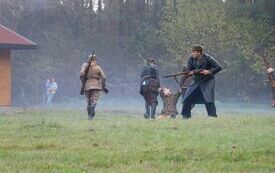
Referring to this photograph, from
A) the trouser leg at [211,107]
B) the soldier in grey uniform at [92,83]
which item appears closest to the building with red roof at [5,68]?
the soldier in grey uniform at [92,83]

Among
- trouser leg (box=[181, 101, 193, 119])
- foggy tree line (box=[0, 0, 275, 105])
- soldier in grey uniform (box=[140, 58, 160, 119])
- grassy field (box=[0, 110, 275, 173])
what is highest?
foggy tree line (box=[0, 0, 275, 105])

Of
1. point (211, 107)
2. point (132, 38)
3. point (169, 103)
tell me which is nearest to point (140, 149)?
point (211, 107)

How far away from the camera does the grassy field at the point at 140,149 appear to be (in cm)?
635

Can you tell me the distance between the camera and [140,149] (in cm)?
764

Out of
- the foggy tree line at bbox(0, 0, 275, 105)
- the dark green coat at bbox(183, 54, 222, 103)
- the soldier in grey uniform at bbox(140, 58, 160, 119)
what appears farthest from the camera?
the foggy tree line at bbox(0, 0, 275, 105)

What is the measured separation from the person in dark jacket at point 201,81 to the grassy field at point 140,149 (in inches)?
80.2

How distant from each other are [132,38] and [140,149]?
39.8 metres

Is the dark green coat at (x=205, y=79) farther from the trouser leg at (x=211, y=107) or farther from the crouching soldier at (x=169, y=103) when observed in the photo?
the crouching soldier at (x=169, y=103)

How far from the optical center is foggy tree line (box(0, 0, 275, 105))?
37.6m

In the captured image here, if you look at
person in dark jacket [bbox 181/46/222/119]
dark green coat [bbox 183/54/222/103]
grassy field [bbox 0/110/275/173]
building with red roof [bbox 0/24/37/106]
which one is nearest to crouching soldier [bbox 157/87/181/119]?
person in dark jacket [bbox 181/46/222/119]

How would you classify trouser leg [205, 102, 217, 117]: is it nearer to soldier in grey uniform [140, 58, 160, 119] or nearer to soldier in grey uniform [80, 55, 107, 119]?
soldier in grey uniform [80, 55, 107, 119]

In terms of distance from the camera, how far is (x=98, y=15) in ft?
162

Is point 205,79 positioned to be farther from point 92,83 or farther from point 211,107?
point 92,83

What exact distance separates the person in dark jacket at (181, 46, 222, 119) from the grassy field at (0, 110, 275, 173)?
2037mm
